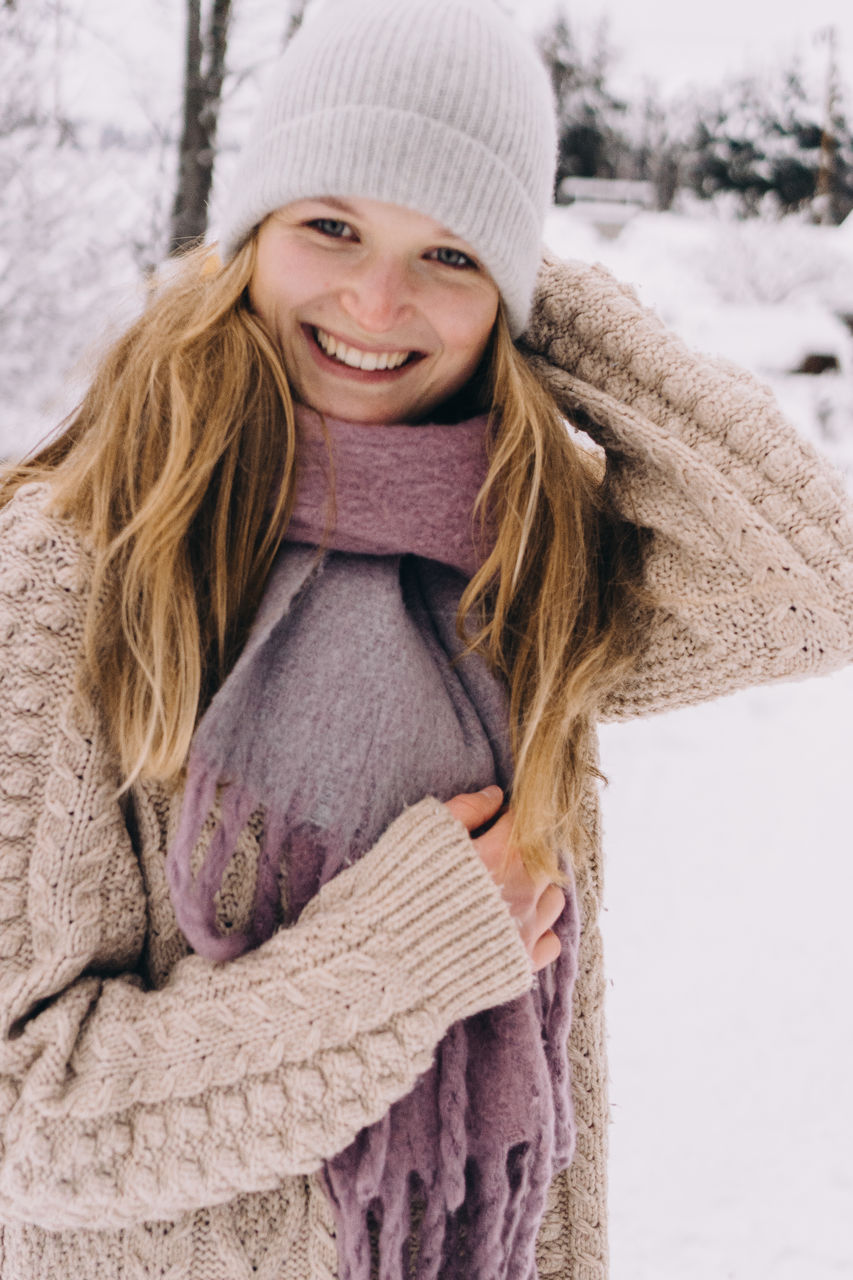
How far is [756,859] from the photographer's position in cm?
344

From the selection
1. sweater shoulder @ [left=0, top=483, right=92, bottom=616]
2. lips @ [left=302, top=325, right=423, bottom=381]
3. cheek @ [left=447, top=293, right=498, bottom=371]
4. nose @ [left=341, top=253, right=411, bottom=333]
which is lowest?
sweater shoulder @ [left=0, top=483, right=92, bottom=616]

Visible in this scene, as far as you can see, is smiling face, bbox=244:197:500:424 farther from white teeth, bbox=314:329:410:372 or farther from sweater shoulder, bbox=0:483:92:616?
sweater shoulder, bbox=0:483:92:616

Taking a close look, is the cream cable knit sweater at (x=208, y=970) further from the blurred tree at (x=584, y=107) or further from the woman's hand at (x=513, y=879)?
the blurred tree at (x=584, y=107)

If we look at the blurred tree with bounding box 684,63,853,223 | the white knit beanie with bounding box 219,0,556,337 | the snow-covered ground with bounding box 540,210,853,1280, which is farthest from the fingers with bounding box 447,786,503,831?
the blurred tree with bounding box 684,63,853,223

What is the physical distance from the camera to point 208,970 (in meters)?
1.03

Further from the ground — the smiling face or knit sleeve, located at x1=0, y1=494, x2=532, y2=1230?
the smiling face

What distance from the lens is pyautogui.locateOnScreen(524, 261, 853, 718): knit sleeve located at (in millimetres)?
1152

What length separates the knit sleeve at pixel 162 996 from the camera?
37.6 inches

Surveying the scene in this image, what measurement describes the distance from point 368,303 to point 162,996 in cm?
80

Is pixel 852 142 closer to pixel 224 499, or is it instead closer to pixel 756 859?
pixel 756 859

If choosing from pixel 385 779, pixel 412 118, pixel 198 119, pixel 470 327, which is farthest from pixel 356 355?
pixel 198 119

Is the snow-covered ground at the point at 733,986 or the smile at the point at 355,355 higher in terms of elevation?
the smile at the point at 355,355

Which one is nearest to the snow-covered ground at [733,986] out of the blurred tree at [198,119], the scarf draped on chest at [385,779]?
the scarf draped on chest at [385,779]

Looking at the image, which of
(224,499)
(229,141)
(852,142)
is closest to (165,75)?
(229,141)
